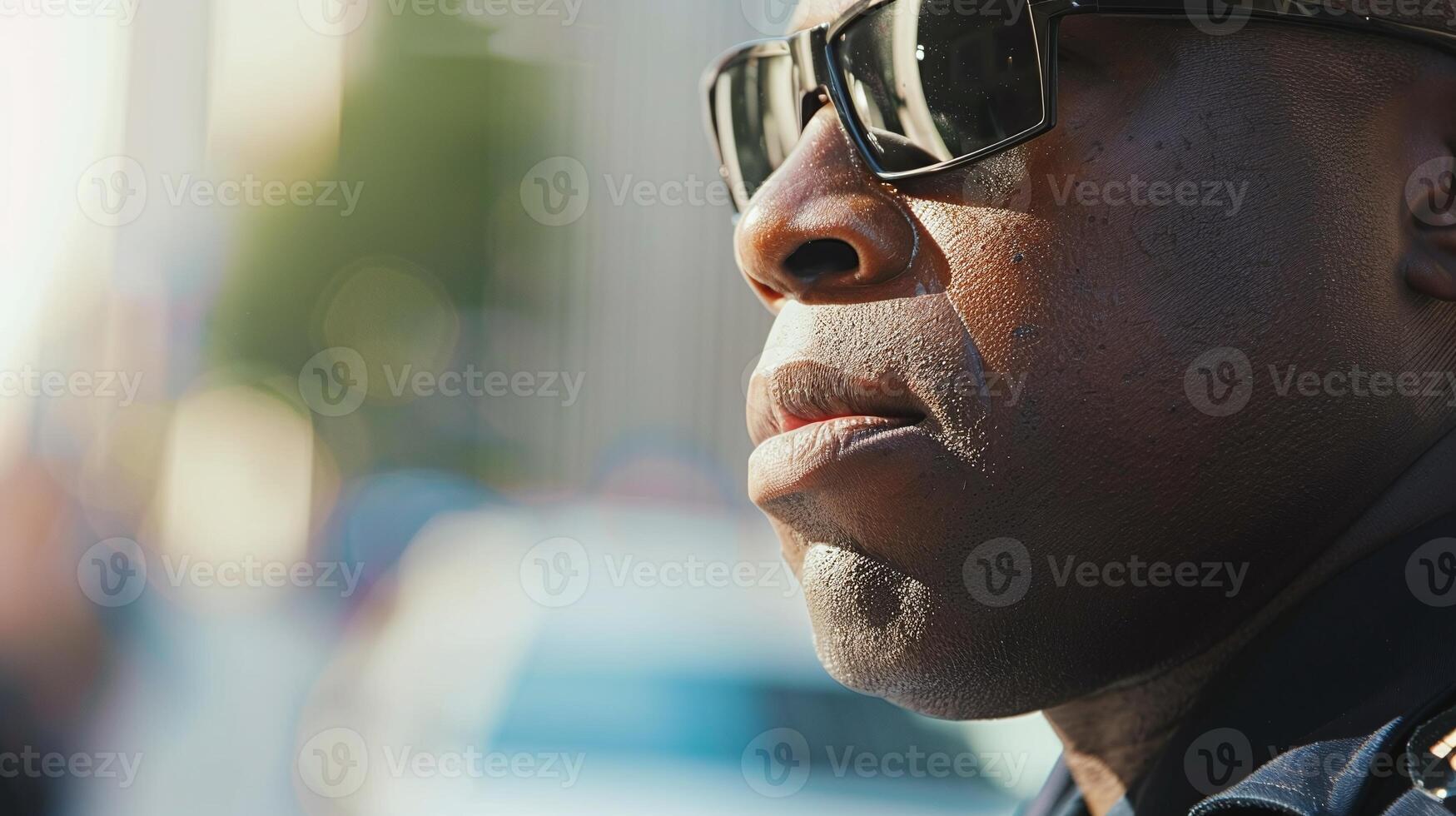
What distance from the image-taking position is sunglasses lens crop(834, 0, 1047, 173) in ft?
4.91

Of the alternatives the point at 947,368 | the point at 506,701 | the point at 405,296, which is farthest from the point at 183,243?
the point at 947,368

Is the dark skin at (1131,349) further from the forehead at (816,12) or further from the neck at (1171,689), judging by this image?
the forehead at (816,12)

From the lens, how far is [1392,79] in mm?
1494

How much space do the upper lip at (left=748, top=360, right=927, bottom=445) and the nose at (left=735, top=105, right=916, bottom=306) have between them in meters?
0.10

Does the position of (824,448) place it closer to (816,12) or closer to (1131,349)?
(1131,349)

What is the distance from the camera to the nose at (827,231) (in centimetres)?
155

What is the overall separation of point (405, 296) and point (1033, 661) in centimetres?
708

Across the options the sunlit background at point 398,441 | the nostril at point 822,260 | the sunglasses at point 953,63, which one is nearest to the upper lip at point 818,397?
the nostril at point 822,260

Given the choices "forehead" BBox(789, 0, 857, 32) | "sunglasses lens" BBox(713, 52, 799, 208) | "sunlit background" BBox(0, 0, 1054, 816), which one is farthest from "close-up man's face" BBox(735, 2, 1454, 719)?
"sunlit background" BBox(0, 0, 1054, 816)

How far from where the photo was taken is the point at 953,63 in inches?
60.9

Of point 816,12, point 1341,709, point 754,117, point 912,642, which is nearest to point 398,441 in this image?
point 754,117

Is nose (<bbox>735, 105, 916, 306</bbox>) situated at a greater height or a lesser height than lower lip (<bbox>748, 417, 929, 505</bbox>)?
greater

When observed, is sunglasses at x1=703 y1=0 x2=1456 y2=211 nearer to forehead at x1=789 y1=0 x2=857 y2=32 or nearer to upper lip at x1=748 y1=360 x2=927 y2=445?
forehead at x1=789 y1=0 x2=857 y2=32

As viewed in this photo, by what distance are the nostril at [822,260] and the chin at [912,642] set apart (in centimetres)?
36
